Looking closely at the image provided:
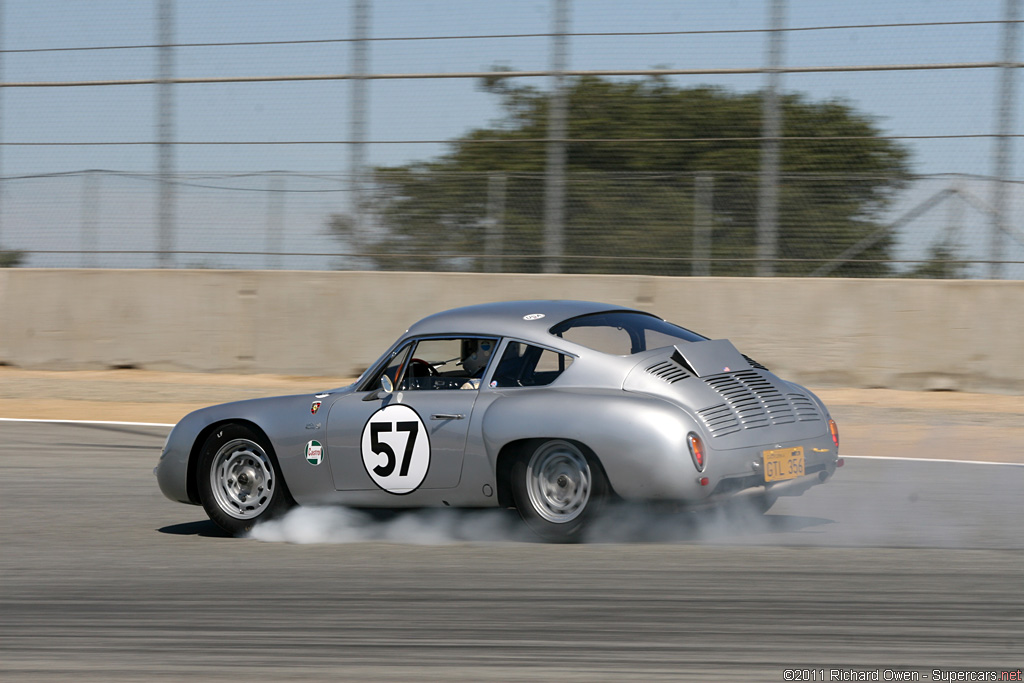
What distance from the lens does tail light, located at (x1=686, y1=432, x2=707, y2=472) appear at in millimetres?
6098

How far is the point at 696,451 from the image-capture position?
612 cm

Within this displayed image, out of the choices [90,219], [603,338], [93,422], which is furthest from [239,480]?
[90,219]

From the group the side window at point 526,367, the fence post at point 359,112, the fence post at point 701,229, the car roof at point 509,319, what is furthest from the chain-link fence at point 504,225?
the side window at point 526,367

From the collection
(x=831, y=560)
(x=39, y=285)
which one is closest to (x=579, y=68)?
(x=39, y=285)

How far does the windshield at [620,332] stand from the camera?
6.88m

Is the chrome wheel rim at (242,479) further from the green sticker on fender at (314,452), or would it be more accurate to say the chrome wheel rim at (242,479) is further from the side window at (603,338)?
the side window at (603,338)

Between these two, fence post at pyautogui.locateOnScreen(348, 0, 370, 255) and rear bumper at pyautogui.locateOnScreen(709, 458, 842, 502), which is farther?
fence post at pyautogui.locateOnScreen(348, 0, 370, 255)

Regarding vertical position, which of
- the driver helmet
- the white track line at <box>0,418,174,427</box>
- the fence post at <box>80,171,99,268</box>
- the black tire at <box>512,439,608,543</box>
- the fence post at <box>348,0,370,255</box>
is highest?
the fence post at <box>348,0,370,255</box>

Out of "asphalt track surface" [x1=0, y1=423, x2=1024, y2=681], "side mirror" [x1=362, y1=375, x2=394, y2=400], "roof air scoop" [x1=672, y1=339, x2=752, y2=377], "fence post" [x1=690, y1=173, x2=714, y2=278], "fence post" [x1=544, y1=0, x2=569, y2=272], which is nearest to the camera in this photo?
"asphalt track surface" [x1=0, y1=423, x2=1024, y2=681]

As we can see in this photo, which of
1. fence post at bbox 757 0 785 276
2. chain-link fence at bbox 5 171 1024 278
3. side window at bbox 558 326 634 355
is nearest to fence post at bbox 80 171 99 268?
chain-link fence at bbox 5 171 1024 278

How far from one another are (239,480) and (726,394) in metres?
2.98

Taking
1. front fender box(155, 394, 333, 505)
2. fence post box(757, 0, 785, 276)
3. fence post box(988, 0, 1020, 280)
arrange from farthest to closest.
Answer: fence post box(757, 0, 785, 276)
fence post box(988, 0, 1020, 280)
front fender box(155, 394, 333, 505)

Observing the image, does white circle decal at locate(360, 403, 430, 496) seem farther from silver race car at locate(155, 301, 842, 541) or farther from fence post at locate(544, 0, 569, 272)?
fence post at locate(544, 0, 569, 272)

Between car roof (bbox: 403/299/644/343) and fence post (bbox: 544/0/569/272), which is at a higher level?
fence post (bbox: 544/0/569/272)
